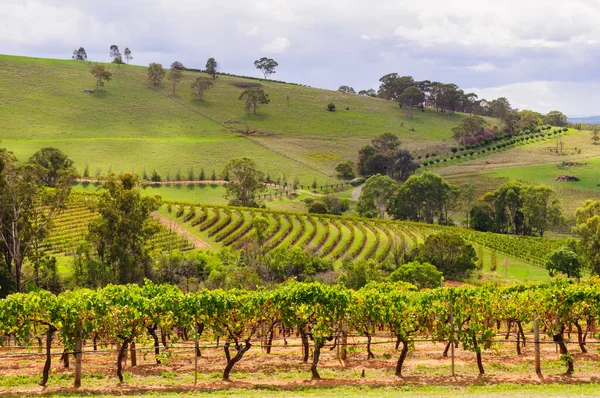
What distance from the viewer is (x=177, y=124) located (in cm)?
13375

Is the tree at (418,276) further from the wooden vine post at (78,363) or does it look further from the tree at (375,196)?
the tree at (375,196)

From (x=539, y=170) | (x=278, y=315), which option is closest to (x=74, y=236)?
(x=278, y=315)

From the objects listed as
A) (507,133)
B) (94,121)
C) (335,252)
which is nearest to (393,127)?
(507,133)

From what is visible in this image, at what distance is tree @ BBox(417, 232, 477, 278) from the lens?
58.0 metres

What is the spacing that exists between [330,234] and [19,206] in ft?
118

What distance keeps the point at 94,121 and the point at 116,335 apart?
119086 mm

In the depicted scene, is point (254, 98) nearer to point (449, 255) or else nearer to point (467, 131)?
point (467, 131)

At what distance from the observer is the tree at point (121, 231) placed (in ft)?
156

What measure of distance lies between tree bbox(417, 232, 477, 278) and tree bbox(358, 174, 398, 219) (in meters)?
28.9

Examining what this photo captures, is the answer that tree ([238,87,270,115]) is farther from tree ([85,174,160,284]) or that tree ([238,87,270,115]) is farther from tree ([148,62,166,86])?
tree ([85,174,160,284])

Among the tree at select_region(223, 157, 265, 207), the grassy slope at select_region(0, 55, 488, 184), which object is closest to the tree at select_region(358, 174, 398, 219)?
the tree at select_region(223, 157, 265, 207)

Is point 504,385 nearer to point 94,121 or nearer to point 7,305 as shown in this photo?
point 7,305

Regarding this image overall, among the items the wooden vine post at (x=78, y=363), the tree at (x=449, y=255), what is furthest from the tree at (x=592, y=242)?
the wooden vine post at (x=78, y=363)

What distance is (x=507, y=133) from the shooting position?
151m
